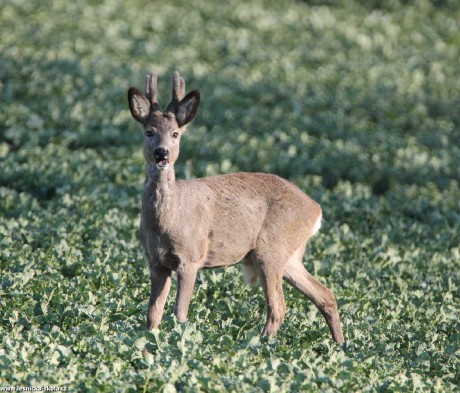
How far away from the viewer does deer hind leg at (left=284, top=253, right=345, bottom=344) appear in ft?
28.4

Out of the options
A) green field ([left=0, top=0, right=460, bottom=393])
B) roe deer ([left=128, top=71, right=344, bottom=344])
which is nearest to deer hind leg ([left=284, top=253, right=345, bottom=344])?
roe deer ([left=128, top=71, right=344, bottom=344])

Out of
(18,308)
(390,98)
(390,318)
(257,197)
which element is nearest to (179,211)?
(257,197)

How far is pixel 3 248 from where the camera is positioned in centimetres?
1006

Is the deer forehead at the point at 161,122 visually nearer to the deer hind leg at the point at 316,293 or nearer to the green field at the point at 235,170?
the green field at the point at 235,170

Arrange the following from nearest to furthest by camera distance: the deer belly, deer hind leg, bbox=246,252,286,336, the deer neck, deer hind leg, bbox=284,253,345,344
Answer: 1. the deer neck
2. the deer belly
3. deer hind leg, bbox=246,252,286,336
4. deer hind leg, bbox=284,253,345,344

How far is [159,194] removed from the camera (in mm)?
7988

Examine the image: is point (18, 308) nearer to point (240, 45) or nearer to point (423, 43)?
point (240, 45)

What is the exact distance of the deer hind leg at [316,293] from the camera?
8656 millimetres

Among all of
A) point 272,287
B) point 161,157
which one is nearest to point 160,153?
point 161,157

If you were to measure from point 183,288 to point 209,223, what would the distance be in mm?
667

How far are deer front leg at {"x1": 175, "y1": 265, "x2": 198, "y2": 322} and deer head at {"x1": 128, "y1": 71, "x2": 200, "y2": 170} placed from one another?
0.80 m

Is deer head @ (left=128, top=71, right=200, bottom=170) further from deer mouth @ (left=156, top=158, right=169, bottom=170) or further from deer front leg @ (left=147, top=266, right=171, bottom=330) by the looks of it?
deer front leg @ (left=147, top=266, right=171, bottom=330)

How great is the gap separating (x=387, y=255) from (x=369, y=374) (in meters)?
3.94

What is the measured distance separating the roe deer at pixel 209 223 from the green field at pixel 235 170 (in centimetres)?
32
